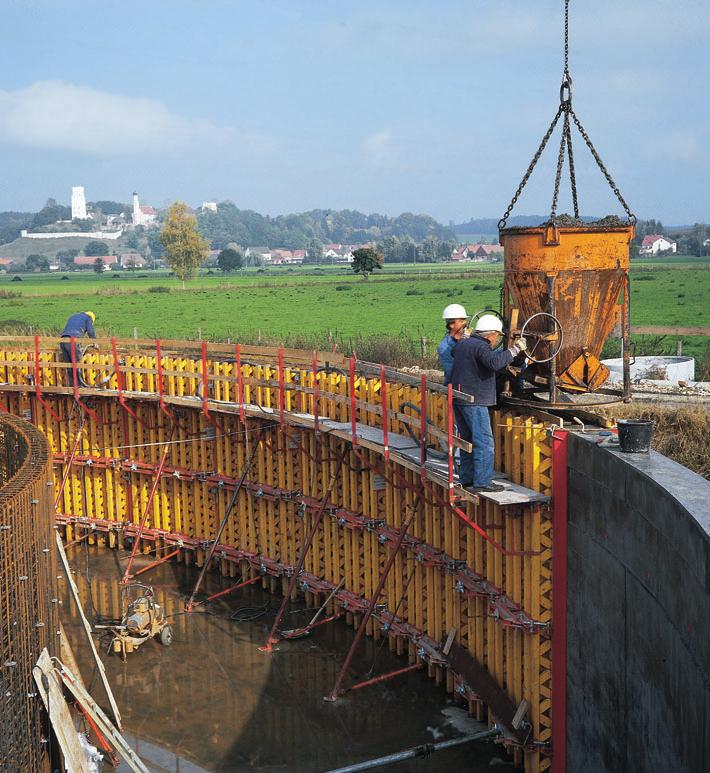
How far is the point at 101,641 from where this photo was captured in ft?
51.8

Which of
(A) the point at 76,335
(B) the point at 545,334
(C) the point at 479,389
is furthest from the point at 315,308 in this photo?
(C) the point at 479,389

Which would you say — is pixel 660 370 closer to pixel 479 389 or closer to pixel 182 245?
pixel 479 389

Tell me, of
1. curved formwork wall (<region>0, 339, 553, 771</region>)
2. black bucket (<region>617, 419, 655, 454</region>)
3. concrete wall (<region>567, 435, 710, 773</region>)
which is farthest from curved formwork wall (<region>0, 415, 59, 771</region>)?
black bucket (<region>617, 419, 655, 454</region>)

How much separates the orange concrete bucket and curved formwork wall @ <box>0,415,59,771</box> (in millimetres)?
6155

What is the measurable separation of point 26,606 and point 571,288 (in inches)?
290

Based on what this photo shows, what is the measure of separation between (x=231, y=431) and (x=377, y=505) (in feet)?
13.4

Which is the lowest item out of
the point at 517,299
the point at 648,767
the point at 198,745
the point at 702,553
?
the point at 198,745

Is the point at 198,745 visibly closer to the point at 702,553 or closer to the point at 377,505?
the point at 377,505

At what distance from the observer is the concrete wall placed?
8.16 m

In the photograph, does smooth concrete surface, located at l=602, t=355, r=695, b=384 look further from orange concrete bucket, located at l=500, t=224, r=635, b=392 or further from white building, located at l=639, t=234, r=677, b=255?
white building, located at l=639, t=234, r=677, b=255

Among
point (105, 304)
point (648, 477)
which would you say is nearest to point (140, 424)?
point (648, 477)

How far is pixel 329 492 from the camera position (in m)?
14.9

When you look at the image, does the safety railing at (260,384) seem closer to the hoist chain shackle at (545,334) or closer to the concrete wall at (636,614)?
the hoist chain shackle at (545,334)

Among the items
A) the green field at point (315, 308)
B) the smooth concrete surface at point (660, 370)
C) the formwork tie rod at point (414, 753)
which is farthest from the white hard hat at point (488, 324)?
the green field at point (315, 308)
